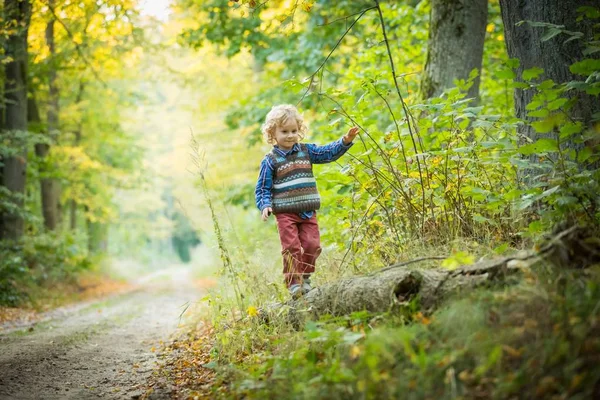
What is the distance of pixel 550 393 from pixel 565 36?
3.25 metres

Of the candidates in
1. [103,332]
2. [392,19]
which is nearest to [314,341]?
[103,332]

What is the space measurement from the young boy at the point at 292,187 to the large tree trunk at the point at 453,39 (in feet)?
8.08

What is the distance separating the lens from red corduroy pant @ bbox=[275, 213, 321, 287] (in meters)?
4.69

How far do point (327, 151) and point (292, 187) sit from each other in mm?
513

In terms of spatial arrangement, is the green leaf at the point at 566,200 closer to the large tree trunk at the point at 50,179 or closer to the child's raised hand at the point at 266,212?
the child's raised hand at the point at 266,212

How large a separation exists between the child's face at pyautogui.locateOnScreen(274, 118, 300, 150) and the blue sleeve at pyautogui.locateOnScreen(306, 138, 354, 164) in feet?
0.71

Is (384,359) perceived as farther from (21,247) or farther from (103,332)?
(21,247)

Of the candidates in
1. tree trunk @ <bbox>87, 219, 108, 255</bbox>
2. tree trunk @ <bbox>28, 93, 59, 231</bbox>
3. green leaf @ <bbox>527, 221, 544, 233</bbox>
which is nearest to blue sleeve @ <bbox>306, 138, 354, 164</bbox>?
green leaf @ <bbox>527, 221, 544, 233</bbox>

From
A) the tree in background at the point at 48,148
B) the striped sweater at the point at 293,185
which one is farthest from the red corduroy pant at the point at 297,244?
the tree in background at the point at 48,148

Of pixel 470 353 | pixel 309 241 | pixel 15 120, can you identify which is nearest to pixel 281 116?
pixel 309 241

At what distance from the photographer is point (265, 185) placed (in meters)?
4.84

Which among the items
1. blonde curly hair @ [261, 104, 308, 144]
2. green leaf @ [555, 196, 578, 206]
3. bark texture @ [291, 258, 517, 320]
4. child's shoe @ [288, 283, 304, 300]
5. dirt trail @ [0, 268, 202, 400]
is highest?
blonde curly hair @ [261, 104, 308, 144]

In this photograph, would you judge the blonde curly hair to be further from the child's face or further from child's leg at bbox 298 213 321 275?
child's leg at bbox 298 213 321 275

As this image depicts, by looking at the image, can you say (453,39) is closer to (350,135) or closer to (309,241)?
(350,135)
